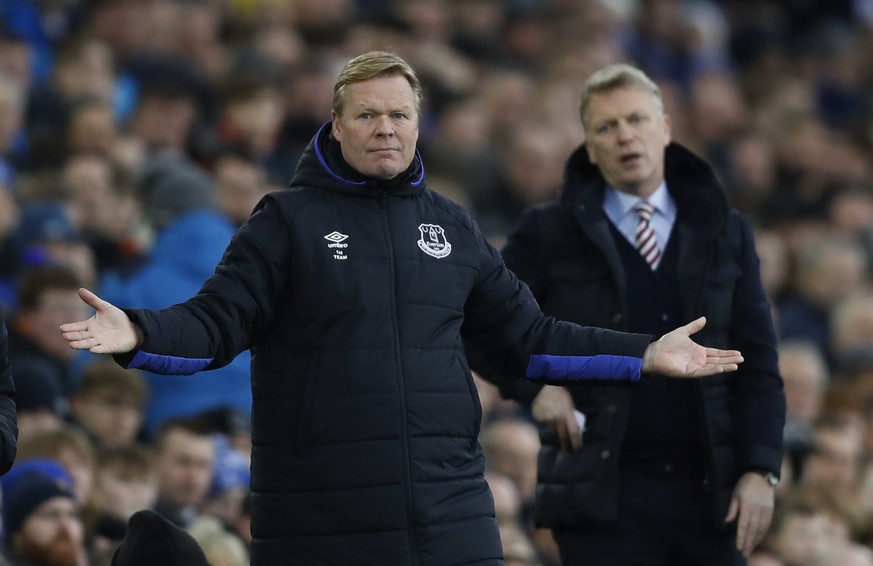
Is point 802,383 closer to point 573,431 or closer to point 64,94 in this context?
point 64,94

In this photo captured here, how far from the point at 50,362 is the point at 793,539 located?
3.55m

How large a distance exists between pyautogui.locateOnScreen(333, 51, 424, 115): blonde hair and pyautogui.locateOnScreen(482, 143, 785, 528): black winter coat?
1.19 m

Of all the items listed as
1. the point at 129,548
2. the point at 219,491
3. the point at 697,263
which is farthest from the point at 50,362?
the point at 697,263

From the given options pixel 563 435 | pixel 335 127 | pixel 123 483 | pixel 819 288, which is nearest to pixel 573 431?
pixel 563 435

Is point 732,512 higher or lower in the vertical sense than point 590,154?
lower

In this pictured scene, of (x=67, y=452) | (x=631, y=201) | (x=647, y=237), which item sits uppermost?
(x=631, y=201)

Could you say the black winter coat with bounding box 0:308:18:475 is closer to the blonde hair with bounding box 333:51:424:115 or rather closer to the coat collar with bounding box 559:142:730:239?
the blonde hair with bounding box 333:51:424:115

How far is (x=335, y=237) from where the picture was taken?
4992mm

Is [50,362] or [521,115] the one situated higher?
[521,115]

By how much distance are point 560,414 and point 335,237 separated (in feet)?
4.45

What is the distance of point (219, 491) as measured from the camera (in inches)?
320

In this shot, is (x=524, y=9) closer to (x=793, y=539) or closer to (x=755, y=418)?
(x=793, y=539)

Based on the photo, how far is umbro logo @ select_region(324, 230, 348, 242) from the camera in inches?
196

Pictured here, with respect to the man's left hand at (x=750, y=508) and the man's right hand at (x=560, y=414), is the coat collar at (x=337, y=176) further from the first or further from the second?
the man's left hand at (x=750, y=508)
